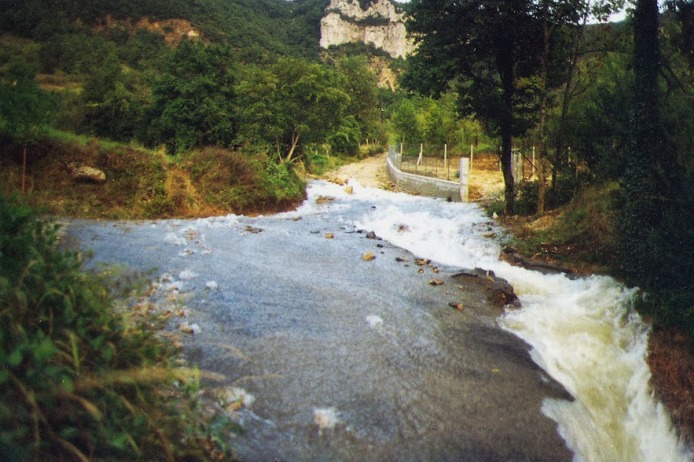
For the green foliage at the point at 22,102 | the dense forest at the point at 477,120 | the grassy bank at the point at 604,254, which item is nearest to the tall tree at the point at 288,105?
the dense forest at the point at 477,120

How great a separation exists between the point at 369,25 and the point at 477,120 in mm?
176039

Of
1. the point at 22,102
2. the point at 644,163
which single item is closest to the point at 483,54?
the point at 644,163

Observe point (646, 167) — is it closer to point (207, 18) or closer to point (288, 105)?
point (288, 105)

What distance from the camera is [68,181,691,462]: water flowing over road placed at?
13.8 ft

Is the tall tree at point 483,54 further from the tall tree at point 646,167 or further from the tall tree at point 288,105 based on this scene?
the tall tree at point 288,105

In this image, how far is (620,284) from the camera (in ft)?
25.2

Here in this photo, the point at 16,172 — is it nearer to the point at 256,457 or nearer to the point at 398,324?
the point at 398,324

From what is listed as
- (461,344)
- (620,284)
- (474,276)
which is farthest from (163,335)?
(620,284)

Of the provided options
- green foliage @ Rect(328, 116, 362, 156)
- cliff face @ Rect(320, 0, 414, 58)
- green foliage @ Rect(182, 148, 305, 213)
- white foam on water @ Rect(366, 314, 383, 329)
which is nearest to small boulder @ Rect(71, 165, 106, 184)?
green foliage @ Rect(182, 148, 305, 213)

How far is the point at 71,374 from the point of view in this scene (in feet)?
8.84

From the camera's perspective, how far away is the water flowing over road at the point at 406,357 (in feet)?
13.8

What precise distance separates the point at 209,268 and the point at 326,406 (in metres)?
4.95

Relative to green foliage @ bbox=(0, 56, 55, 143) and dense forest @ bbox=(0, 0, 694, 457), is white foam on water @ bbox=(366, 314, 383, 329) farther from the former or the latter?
green foliage @ bbox=(0, 56, 55, 143)

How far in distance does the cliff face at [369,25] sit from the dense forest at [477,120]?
144090mm
